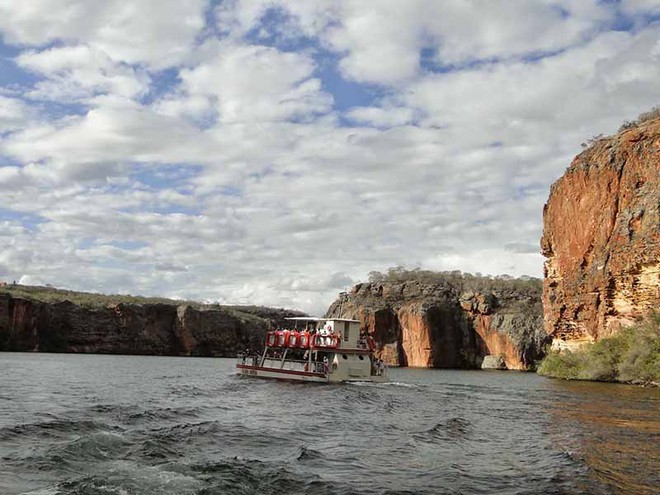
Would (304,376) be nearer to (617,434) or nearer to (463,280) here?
(617,434)

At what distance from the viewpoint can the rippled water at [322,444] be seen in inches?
672

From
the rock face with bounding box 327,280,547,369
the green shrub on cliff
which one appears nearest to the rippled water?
the green shrub on cliff

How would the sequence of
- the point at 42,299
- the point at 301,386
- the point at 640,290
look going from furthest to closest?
1. the point at 42,299
2. the point at 640,290
3. the point at 301,386

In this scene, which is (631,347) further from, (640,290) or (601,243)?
(601,243)

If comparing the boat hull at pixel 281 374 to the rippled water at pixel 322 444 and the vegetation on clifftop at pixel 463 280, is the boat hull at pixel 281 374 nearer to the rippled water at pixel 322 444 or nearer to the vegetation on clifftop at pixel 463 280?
the rippled water at pixel 322 444

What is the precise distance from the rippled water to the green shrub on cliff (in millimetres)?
11298

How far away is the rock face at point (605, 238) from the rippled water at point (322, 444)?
2072 centimetres

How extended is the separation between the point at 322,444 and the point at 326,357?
32277 millimetres

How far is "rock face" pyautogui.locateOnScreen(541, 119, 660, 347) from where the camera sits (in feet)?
195

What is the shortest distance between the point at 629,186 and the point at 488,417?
135ft

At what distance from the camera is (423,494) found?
16.3 m

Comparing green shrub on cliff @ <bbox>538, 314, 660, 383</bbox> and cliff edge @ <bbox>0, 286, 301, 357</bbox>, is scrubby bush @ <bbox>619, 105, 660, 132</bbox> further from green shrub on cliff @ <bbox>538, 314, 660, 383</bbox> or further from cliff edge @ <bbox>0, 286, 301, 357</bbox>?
cliff edge @ <bbox>0, 286, 301, 357</bbox>

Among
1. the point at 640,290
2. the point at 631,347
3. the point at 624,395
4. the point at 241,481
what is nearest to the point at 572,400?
the point at 624,395

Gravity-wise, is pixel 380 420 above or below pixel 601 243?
below
